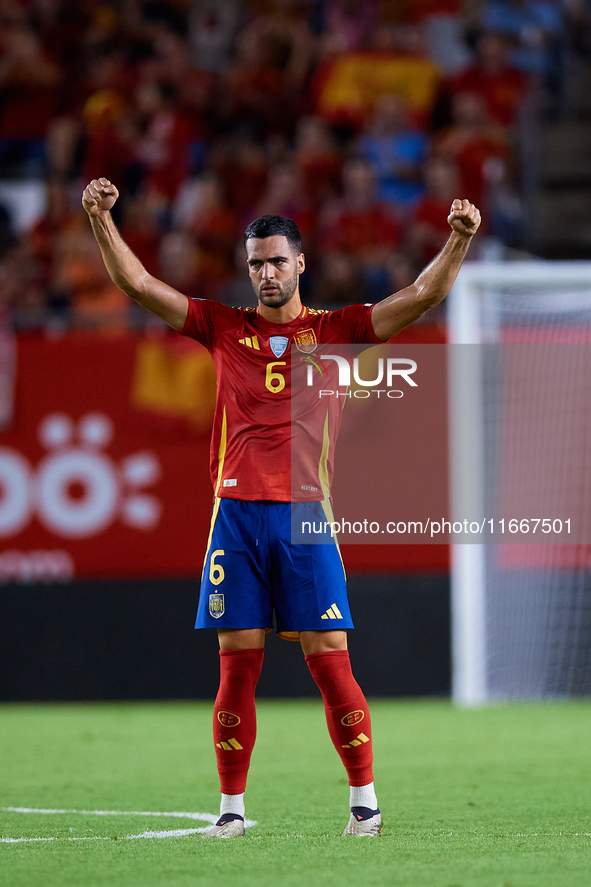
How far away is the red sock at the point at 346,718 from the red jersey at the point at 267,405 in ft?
1.88

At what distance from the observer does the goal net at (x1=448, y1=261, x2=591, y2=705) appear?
866 centimetres

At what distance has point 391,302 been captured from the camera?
169 inches

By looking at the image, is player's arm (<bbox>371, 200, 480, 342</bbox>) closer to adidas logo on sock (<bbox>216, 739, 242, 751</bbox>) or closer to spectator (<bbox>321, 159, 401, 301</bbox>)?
adidas logo on sock (<bbox>216, 739, 242, 751</bbox>)

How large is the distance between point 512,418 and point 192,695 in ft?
9.80

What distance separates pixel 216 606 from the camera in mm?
4219

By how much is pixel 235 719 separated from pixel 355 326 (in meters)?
1.41

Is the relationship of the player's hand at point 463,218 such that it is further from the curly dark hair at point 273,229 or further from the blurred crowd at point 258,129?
the blurred crowd at point 258,129

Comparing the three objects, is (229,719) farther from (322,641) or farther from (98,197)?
(98,197)

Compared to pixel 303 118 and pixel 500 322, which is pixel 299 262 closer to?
pixel 500 322

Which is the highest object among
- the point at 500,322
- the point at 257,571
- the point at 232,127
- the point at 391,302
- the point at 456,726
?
the point at 232,127

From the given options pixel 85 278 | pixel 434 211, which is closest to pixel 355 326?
pixel 85 278

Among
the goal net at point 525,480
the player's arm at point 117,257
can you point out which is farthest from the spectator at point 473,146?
the player's arm at point 117,257

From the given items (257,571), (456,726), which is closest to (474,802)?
(257,571)

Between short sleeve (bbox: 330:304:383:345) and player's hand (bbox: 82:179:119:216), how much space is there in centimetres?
87
